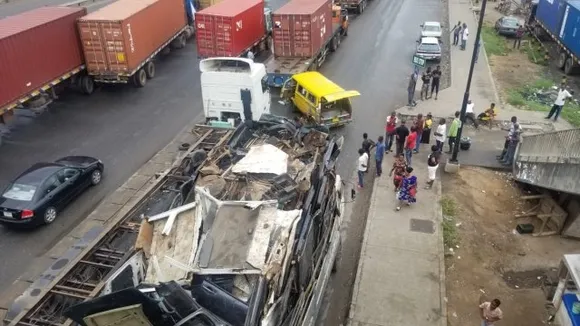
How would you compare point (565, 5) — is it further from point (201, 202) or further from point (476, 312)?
point (201, 202)

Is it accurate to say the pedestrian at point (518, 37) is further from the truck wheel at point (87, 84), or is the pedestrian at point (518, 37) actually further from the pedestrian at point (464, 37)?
the truck wheel at point (87, 84)

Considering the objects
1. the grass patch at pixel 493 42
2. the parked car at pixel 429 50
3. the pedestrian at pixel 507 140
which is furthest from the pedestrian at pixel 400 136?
the grass patch at pixel 493 42

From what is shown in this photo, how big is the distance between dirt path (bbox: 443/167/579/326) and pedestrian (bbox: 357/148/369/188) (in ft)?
7.42

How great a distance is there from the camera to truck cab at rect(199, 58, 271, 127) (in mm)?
15273

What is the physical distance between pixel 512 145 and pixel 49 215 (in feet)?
42.6

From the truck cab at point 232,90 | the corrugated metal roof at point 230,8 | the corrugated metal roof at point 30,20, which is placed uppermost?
the corrugated metal roof at point 30,20

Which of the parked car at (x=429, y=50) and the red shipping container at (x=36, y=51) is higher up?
the red shipping container at (x=36, y=51)

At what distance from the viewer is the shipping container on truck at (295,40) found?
65.7 ft

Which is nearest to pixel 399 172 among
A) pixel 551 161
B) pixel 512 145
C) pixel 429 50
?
pixel 551 161

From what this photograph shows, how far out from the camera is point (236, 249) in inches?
285

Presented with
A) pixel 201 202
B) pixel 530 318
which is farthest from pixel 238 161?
pixel 530 318

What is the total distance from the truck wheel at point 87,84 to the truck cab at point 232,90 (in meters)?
7.07

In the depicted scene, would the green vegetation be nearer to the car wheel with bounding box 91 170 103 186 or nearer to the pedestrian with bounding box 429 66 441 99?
the pedestrian with bounding box 429 66 441 99

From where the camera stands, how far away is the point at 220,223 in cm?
770
